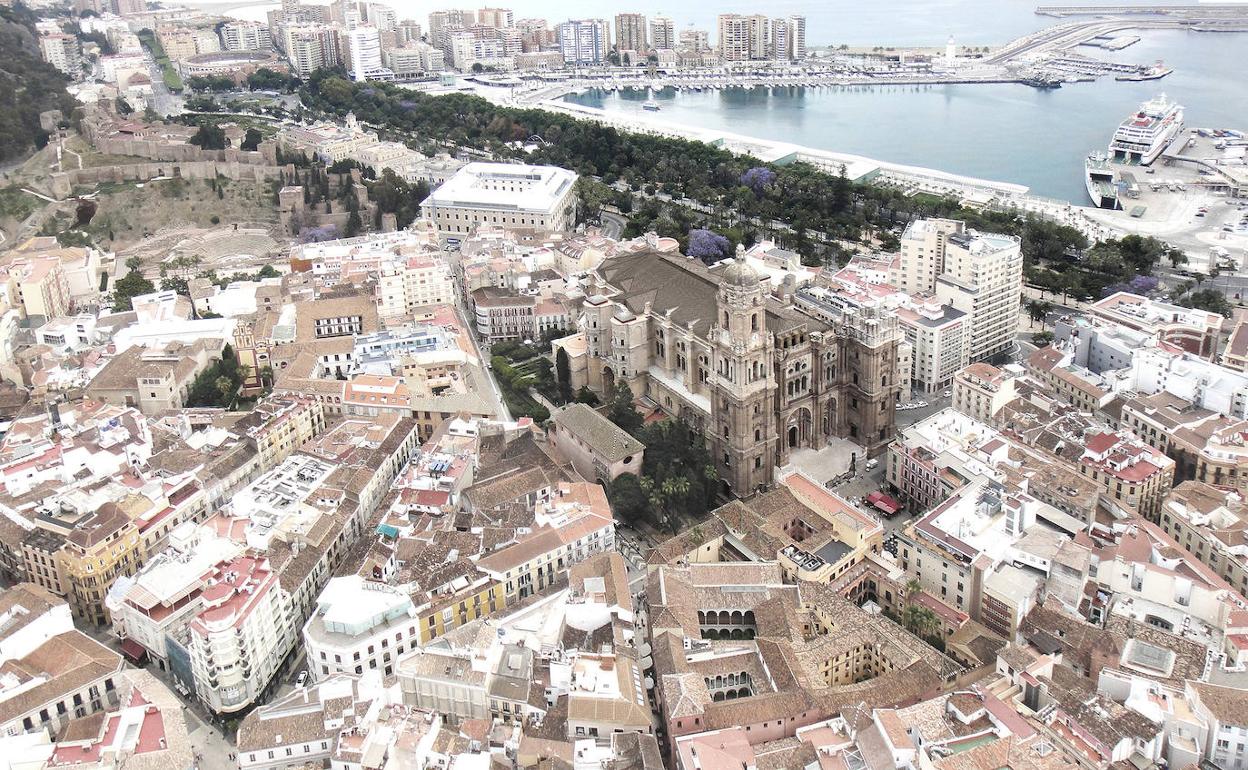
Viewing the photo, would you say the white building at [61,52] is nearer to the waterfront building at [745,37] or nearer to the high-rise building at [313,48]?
the high-rise building at [313,48]

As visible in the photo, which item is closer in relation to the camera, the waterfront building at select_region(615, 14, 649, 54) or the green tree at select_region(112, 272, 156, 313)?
the green tree at select_region(112, 272, 156, 313)

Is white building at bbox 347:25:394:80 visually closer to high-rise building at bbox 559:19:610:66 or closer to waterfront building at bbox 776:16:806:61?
high-rise building at bbox 559:19:610:66

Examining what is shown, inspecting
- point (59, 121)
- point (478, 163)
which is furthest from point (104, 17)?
point (478, 163)

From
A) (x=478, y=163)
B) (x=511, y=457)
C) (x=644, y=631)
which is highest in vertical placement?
(x=478, y=163)

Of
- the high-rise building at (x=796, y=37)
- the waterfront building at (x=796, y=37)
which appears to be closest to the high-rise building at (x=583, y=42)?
the waterfront building at (x=796, y=37)

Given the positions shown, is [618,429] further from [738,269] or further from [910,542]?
[910,542]

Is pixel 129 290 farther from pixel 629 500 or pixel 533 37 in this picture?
pixel 533 37

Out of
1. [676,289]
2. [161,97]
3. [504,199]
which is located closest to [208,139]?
[504,199]

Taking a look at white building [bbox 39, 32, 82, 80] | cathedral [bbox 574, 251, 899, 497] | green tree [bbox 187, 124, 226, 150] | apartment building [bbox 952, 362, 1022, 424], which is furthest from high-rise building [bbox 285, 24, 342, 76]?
apartment building [bbox 952, 362, 1022, 424]
